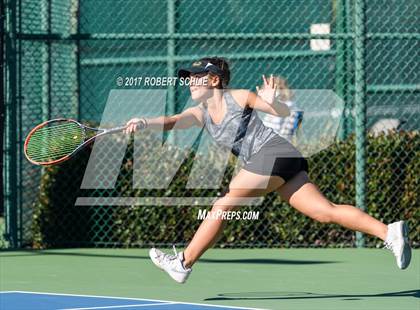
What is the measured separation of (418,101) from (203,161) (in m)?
2.50

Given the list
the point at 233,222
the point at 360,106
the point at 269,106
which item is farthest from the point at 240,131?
the point at 360,106

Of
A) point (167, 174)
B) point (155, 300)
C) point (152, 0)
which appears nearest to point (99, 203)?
point (167, 174)

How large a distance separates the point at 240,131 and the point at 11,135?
13.0ft

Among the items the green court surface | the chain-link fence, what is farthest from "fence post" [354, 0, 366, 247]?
the green court surface

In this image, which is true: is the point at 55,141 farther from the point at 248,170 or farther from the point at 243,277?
the point at 248,170

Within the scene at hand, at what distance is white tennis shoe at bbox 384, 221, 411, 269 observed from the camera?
21.7 ft

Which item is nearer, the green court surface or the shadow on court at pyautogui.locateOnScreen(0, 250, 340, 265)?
the green court surface

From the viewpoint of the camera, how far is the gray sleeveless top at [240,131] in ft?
22.4

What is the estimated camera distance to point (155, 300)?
6.93 metres

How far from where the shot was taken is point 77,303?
22.2 ft

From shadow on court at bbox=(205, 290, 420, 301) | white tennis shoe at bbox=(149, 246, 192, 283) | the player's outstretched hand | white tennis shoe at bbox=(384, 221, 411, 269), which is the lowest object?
shadow on court at bbox=(205, 290, 420, 301)

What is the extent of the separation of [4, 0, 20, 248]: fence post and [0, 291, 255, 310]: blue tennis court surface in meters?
3.14

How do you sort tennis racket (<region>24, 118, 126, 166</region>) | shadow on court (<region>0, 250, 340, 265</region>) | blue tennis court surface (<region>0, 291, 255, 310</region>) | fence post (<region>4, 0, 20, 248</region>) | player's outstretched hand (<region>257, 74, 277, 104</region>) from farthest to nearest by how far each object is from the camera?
fence post (<region>4, 0, 20, 248</region>) → shadow on court (<region>0, 250, 340, 265</region>) → tennis racket (<region>24, 118, 126, 166</region>) → blue tennis court surface (<region>0, 291, 255, 310</region>) → player's outstretched hand (<region>257, 74, 277, 104</region>)

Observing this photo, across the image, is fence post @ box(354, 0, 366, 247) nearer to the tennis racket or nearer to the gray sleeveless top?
the tennis racket
